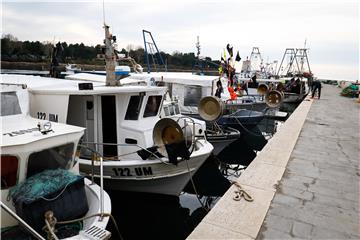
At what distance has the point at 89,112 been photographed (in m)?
7.00

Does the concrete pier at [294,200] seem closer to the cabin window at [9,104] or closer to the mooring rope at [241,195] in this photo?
the mooring rope at [241,195]

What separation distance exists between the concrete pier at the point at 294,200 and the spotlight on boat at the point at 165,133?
1.76 m

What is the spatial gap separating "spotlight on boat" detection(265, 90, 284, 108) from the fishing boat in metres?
11.3

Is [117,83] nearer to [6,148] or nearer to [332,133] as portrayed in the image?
[6,148]

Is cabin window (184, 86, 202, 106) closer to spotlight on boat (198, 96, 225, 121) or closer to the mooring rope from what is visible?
spotlight on boat (198, 96, 225, 121)

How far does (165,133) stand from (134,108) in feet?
3.55

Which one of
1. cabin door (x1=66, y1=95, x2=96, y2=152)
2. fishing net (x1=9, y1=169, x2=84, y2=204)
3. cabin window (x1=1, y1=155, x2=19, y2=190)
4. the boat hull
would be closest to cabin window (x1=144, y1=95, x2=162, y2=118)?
cabin door (x1=66, y1=95, x2=96, y2=152)

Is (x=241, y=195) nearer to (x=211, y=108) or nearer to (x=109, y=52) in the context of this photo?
(x=109, y=52)

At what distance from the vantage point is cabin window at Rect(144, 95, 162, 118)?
24.0 ft

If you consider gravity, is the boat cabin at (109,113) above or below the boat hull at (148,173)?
above

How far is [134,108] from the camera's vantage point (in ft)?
23.0

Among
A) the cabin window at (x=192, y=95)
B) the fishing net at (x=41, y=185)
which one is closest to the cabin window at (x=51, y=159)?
the fishing net at (x=41, y=185)

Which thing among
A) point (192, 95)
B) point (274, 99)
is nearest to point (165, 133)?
point (192, 95)

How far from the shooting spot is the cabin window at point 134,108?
6984mm
